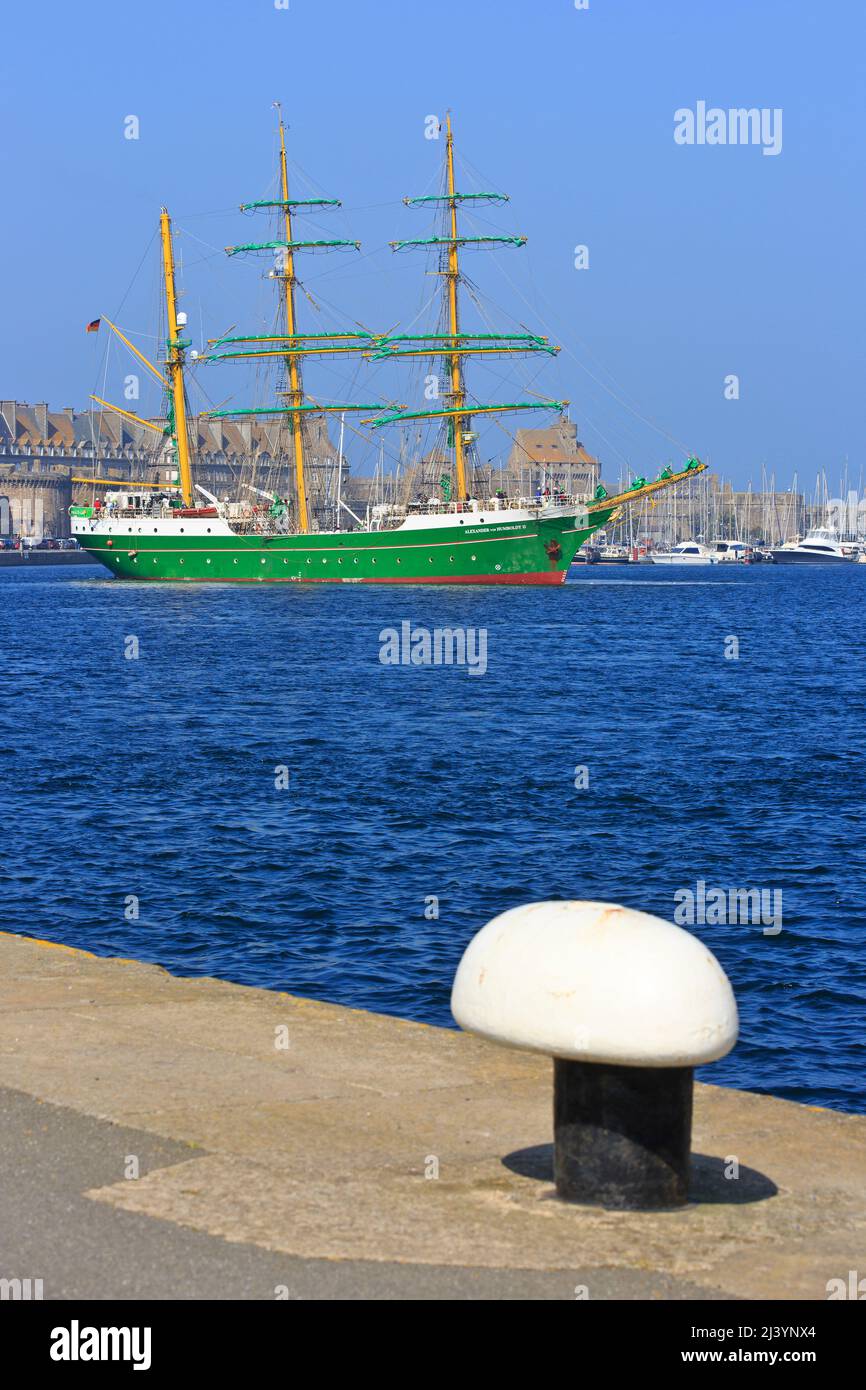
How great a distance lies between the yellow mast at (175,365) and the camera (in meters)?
108

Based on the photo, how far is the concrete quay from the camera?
5074 millimetres

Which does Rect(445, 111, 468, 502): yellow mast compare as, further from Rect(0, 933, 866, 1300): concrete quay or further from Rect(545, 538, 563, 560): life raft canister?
Rect(0, 933, 866, 1300): concrete quay

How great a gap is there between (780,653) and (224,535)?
186 feet

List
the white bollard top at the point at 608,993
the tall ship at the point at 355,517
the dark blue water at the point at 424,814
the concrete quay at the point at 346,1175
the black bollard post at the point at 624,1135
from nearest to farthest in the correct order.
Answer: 1. the concrete quay at the point at 346,1175
2. the white bollard top at the point at 608,993
3. the black bollard post at the point at 624,1135
4. the dark blue water at the point at 424,814
5. the tall ship at the point at 355,517

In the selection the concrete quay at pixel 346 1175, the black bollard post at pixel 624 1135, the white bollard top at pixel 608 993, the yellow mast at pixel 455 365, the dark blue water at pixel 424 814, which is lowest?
the dark blue water at pixel 424 814

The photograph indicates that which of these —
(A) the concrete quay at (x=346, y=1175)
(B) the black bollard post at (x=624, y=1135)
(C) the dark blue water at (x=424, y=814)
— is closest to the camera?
(A) the concrete quay at (x=346, y=1175)

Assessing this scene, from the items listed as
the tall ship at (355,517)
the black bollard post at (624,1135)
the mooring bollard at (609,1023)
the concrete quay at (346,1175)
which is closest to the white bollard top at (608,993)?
the mooring bollard at (609,1023)

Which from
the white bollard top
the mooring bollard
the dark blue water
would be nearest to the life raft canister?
the dark blue water

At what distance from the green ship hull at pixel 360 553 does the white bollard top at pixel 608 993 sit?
307ft

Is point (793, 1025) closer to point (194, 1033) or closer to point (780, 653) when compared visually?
point (194, 1033)

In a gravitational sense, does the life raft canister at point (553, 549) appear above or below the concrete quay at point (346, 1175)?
above

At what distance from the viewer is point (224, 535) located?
357ft

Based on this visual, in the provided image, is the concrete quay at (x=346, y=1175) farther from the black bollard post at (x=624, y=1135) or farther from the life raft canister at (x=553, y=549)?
the life raft canister at (x=553, y=549)

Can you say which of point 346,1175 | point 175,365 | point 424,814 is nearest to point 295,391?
point 175,365
